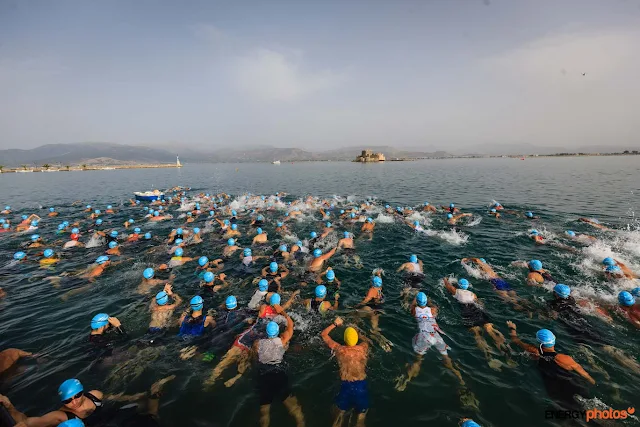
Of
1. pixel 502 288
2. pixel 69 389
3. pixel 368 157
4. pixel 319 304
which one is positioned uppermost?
pixel 368 157

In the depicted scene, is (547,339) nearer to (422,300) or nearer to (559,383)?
(559,383)

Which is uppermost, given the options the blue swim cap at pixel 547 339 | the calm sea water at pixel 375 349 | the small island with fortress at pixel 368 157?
the small island with fortress at pixel 368 157

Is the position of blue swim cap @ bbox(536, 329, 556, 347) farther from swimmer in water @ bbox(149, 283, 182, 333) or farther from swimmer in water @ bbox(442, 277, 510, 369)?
swimmer in water @ bbox(149, 283, 182, 333)

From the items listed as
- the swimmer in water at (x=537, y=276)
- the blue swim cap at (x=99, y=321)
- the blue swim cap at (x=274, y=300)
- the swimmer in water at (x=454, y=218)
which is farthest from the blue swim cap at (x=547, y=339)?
the swimmer in water at (x=454, y=218)

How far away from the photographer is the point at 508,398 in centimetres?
586

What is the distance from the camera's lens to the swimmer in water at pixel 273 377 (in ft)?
18.8

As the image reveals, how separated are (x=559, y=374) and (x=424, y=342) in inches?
116

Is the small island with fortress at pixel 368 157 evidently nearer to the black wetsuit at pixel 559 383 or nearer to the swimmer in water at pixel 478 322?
the swimmer in water at pixel 478 322

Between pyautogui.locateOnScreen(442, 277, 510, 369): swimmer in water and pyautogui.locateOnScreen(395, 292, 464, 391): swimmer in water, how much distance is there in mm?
1039

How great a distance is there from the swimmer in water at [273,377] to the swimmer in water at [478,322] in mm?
5282

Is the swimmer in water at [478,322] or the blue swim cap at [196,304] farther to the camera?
the blue swim cap at [196,304]

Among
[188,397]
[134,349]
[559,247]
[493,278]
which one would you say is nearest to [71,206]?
[134,349]

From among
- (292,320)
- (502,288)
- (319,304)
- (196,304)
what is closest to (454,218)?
(502,288)

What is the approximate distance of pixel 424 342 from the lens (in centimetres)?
750
